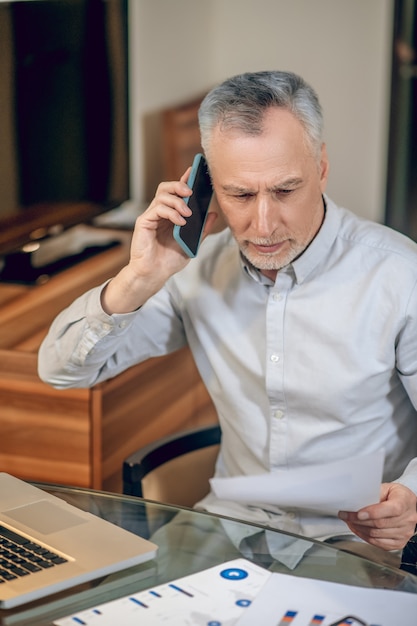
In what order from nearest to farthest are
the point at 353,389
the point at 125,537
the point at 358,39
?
the point at 125,537 < the point at 353,389 < the point at 358,39

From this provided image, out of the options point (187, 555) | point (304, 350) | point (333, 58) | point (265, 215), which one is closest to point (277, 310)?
point (304, 350)

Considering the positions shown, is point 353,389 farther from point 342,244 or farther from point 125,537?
point 125,537

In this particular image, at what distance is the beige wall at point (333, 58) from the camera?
4773mm

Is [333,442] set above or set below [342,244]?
below

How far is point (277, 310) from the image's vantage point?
74.9 inches

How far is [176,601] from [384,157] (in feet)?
12.8

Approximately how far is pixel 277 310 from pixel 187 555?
1.89 feet

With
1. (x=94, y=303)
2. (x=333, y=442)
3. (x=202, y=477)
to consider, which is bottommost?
(x=202, y=477)

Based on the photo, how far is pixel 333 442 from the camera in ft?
6.25

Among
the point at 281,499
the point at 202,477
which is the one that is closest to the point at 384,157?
the point at 202,477

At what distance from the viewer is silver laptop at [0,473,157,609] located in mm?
1347

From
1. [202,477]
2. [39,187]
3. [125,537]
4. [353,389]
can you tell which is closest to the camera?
[125,537]

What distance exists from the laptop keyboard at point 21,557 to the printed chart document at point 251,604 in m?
0.11

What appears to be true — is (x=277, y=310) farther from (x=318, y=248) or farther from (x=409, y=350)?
(x=409, y=350)
